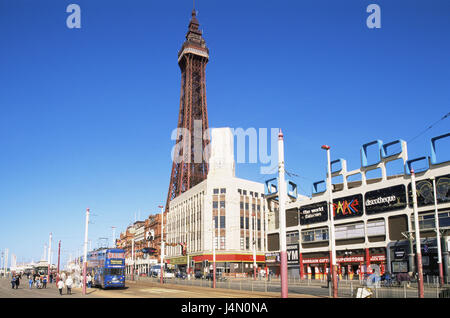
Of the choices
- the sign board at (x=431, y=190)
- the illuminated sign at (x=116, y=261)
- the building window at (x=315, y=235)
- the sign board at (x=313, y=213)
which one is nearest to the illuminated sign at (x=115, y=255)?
the illuminated sign at (x=116, y=261)

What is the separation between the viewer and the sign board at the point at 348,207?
5928 centimetres

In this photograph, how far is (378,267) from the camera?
54.8 meters

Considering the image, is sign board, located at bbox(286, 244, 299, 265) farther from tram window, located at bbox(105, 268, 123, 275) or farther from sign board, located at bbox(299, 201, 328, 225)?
tram window, located at bbox(105, 268, 123, 275)

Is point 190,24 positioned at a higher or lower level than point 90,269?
higher

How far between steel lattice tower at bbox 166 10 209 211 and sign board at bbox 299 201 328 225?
62.2 metres

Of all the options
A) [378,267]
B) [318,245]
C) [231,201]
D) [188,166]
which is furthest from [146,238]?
[378,267]

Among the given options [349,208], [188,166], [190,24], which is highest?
[190,24]

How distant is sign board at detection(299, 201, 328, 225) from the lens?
66.2m

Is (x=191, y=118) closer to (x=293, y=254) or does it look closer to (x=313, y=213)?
(x=293, y=254)

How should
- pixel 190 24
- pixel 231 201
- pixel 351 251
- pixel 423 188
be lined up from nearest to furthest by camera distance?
pixel 423 188, pixel 351 251, pixel 231 201, pixel 190 24

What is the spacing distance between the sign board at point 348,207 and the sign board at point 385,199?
129cm

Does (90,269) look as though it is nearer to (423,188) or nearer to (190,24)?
(423,188)
